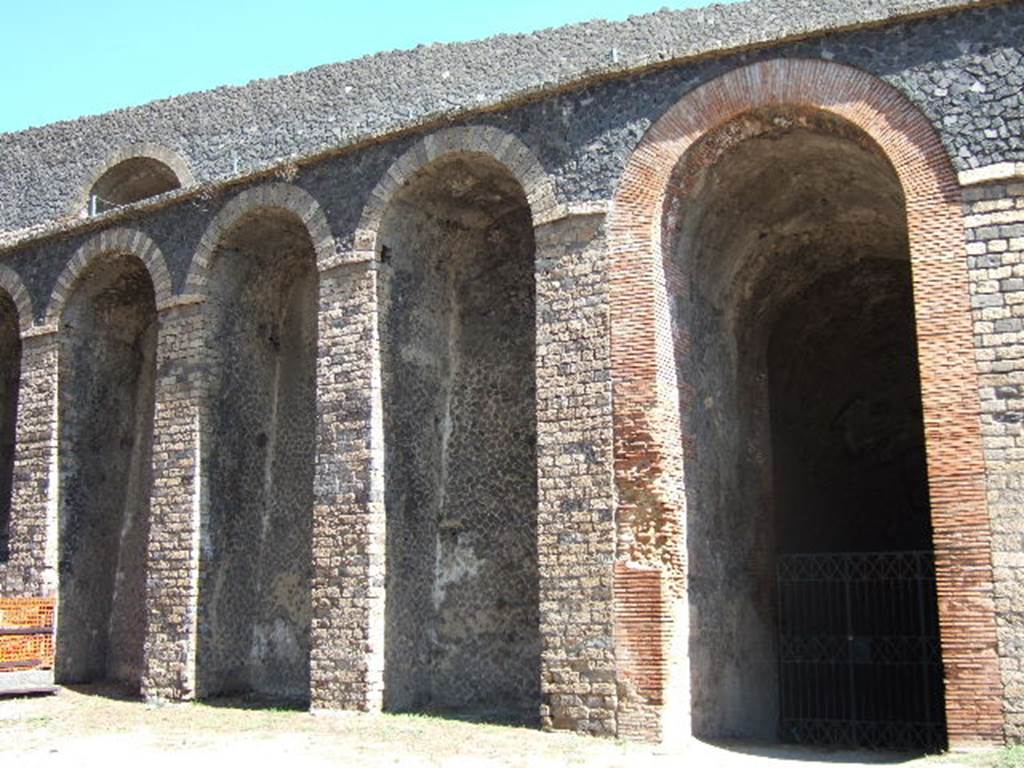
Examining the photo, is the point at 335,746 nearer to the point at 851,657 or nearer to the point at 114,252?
the point at 851,657

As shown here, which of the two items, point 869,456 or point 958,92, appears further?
point 869,456

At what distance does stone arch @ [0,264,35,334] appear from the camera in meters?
13.2

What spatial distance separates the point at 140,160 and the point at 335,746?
35.4 ft

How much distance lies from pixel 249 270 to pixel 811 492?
6409 mm

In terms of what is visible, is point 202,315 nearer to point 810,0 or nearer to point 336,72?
point 336,72

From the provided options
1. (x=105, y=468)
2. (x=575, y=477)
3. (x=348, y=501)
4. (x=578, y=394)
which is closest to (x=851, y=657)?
(x=575, y=477)

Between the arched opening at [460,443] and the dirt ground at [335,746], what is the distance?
40.0 inches

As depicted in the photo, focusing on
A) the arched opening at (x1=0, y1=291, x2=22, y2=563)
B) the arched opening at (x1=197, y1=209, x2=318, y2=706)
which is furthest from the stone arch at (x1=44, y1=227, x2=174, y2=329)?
the arched opening at (x1=0, y1=291, x2=22, y2=563)

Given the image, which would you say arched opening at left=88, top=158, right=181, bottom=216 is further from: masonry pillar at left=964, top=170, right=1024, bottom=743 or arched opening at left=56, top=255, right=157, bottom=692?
masonry pillar at left=964, top=170, right=1024, bottom=743

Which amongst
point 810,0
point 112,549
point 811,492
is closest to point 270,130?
point 112,549

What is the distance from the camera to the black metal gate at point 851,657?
36.1ft

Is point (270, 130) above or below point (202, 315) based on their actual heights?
above

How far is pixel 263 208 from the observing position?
451 inches

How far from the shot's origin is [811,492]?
506 inches
